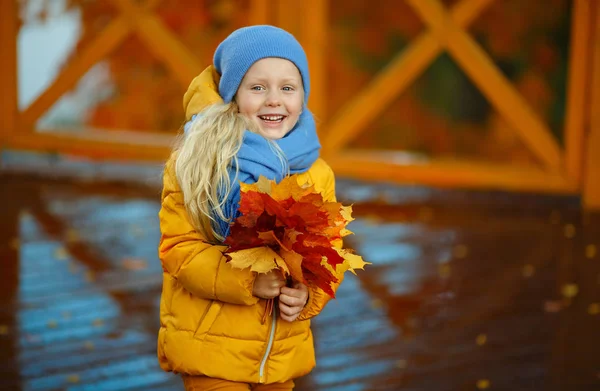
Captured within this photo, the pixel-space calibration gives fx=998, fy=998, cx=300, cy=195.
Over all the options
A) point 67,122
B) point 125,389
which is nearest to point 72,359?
point 125,389

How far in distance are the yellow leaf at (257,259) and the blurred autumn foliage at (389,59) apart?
25.1 feet

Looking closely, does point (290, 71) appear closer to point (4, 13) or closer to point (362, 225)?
point (362, 225)

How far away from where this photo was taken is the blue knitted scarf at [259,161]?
2602 mm

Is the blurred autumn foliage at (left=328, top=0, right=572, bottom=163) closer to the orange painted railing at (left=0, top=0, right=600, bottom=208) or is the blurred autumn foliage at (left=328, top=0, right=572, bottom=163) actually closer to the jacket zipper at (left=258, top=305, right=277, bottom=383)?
the orange painted railing at (left=0, top=0, right=600, bottom=208)

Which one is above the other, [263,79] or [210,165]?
[263,79]

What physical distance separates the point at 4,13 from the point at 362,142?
13.3 ft

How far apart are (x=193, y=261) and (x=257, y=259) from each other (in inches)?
8.8

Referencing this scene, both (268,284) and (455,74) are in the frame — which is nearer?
(268,284)

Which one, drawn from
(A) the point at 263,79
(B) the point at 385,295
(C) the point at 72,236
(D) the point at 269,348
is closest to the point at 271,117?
(A) the point at 263,79

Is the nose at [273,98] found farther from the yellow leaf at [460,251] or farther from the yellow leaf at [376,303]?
the yellow leaf at [460,251]

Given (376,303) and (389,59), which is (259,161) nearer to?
(376,303)

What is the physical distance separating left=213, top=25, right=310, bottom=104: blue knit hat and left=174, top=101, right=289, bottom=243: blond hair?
0.09 metres

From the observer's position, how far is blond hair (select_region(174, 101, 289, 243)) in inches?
101

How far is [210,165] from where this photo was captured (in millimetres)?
2578
